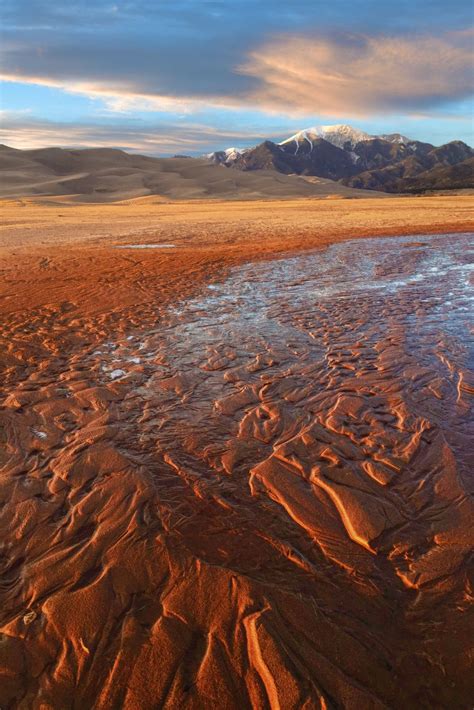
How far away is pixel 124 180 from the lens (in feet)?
305

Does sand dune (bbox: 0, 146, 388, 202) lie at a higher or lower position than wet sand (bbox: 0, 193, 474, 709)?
higher

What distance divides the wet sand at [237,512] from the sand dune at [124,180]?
66.7 m

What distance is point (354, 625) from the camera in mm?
2648

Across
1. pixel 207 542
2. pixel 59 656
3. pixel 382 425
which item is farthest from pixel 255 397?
pixel 59 656

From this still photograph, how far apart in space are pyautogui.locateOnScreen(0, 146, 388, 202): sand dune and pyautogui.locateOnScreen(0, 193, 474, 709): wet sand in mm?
66655

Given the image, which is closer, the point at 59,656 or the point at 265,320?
the point at 59,656

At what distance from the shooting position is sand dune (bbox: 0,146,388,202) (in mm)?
77500

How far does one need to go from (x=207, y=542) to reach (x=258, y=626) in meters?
0.75

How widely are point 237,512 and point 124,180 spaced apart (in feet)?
323

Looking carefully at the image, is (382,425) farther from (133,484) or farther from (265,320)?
(265,320)

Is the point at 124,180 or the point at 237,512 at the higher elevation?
the point at 124,180

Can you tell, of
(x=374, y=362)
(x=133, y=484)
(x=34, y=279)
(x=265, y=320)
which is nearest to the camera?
(x=133, y=484)

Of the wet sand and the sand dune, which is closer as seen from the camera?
the wet sand

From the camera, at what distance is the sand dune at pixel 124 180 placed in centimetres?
7750
